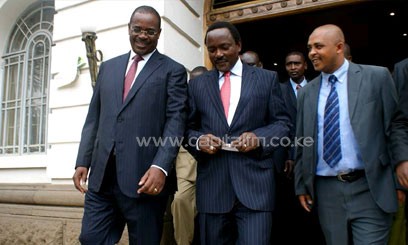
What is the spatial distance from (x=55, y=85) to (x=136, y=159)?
297cm

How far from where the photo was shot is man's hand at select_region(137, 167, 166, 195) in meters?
2.52

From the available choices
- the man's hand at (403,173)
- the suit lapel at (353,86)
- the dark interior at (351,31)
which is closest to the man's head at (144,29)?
the suit lapel at (353,86)

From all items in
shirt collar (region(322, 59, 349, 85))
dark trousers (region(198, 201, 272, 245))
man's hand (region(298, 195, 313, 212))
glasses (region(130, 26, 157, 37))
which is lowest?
dark trousers (region(198, 201, 272, 245))

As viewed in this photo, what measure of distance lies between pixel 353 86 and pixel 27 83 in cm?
542

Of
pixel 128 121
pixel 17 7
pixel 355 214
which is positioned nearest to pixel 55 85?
pixel 17 7

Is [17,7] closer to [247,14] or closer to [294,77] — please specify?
[247,14]

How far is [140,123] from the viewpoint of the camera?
2758 millimetres

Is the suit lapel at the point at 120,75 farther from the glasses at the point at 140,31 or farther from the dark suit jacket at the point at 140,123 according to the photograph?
the glasses at the point at 140,31

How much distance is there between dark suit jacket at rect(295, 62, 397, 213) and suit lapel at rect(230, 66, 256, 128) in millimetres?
561

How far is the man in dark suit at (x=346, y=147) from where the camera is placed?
2619mm

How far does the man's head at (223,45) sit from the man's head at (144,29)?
40cm

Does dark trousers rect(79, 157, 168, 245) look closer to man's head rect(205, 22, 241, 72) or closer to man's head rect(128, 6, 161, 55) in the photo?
man's head rect(128, 6, 161, 55)

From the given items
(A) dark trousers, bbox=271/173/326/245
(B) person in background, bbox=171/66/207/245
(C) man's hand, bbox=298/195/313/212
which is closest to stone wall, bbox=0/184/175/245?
(B) person in background, bbox=171/66/207/245

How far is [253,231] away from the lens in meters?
2.64
